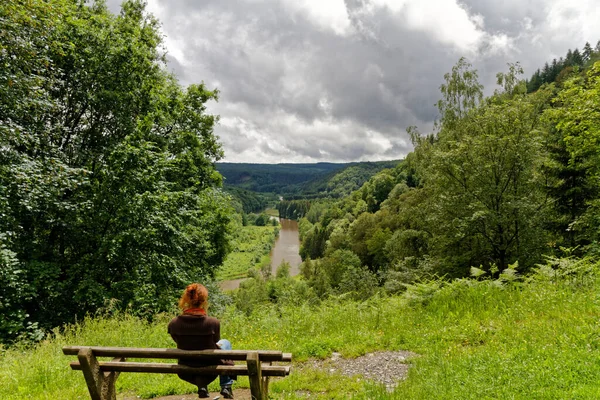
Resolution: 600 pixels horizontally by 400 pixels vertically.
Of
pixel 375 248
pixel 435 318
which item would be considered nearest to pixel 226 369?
pixel 435 318

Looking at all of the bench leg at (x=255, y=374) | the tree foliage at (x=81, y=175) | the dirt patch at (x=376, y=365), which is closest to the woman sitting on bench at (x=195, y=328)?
the bench leg at (x=255, y=374)

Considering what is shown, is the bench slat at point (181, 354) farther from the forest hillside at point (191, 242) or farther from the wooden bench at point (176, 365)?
the forest hillside at point (191, 242)

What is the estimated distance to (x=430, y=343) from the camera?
6516 mm

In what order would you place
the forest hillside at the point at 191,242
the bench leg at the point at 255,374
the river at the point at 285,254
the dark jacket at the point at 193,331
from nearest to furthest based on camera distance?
the bench leg at the point at 255,374, the dark jacket at the point at 193,331, the forest hillside at the point at 191,242, the river at the point at 285,254

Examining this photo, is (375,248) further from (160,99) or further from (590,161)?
(160,99)

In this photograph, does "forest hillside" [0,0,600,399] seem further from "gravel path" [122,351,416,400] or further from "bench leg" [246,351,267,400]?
"bench leg" [246,351,267,400]

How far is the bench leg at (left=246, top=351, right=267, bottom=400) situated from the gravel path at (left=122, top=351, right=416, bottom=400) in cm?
125

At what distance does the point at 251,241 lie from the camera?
156 m

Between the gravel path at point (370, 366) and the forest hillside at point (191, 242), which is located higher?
A: the forest hillside at point (191, 242)

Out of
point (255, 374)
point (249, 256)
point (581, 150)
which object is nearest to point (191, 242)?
point (255, 374)

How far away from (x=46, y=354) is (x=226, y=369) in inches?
210

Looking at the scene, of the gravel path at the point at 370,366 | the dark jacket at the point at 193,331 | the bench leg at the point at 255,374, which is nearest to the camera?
the bench leg at the point at 255,374

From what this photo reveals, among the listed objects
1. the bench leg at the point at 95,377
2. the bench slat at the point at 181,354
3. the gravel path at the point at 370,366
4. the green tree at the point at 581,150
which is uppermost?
the green tree at the point at 581,150

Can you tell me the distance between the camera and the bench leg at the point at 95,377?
3.90 metres
